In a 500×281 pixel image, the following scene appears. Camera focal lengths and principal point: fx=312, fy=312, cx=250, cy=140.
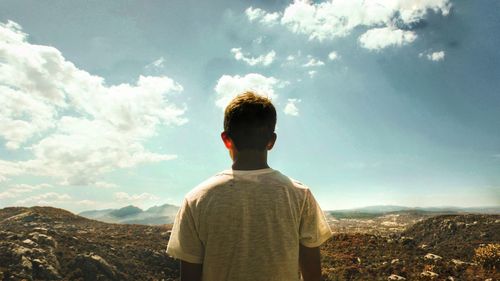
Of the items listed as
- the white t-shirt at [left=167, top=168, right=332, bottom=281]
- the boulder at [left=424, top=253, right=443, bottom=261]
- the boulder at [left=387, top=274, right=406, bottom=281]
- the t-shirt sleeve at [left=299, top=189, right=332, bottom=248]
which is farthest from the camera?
the boulder at [left=424, top=253, right=443, bottom=261]

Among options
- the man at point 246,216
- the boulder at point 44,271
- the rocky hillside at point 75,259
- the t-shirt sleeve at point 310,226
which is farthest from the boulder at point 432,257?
the boulder at point 44,271

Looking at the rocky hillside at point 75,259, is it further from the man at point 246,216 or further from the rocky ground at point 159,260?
the man at point 246,216

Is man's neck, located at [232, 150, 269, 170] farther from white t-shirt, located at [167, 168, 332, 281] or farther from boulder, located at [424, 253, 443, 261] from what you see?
boulder, located at [424, 253, 443, 261]

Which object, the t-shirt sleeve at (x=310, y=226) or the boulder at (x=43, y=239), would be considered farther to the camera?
the boulder at (x=43, y=239)

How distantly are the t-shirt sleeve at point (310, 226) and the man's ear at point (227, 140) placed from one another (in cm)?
84

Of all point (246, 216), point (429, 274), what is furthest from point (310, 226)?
point (429, 274)

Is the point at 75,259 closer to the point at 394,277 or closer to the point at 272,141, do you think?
the point at 394,277

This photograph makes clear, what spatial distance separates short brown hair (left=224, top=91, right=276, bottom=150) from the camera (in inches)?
111

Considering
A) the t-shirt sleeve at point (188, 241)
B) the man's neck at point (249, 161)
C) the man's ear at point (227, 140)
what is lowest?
the t-shirt sleeve at point (188, 241)

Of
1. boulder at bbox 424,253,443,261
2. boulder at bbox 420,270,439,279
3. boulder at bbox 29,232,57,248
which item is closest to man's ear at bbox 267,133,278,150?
boulder at bbox 420,270,439,279

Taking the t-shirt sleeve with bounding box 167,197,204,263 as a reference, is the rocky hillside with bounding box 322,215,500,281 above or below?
below

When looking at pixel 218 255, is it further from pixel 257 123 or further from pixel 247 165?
pixel 257 123

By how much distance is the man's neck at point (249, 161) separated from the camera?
2783 millimetres

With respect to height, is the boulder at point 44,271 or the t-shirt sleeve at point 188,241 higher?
the t-shirt sleeve at point 188,241
